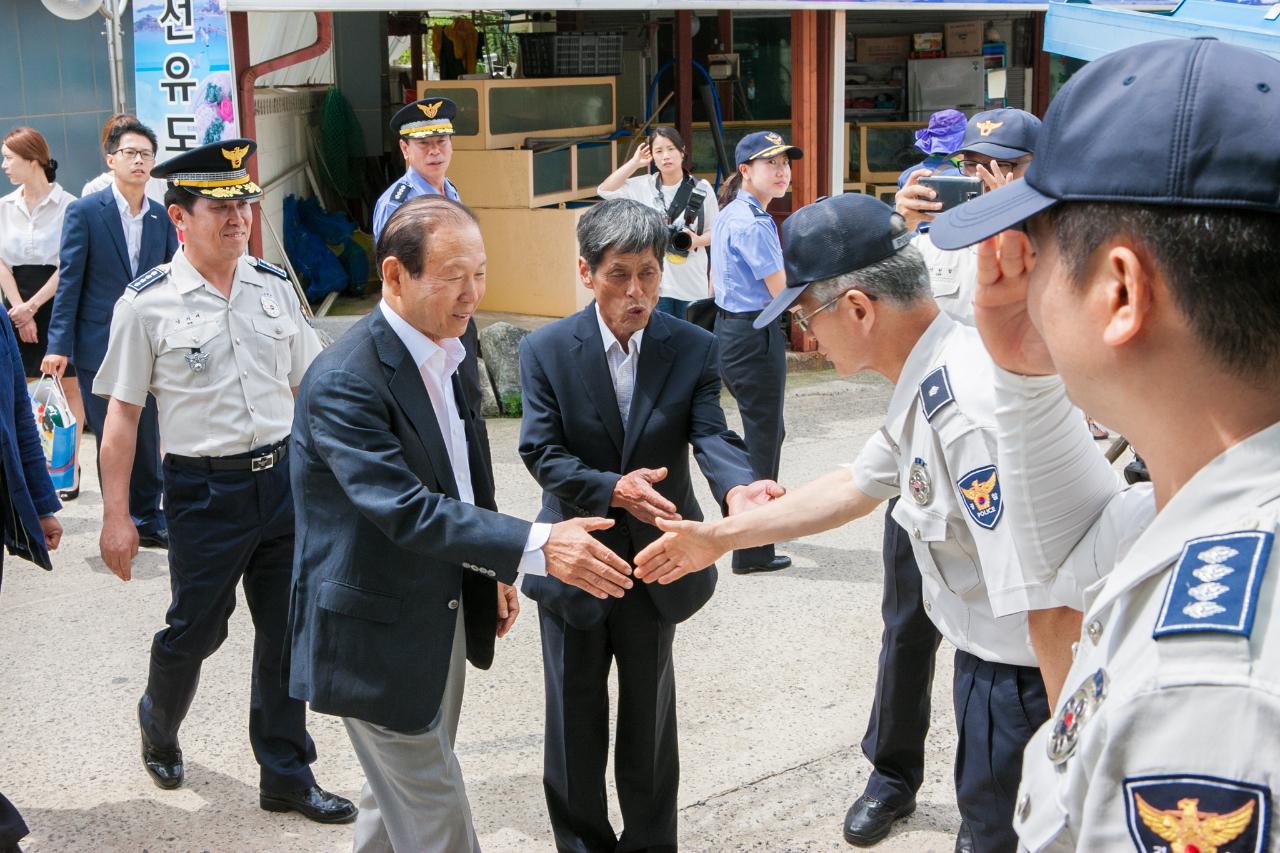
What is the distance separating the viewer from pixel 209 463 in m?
4.22

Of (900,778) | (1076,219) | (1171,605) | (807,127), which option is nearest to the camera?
(1171,605)

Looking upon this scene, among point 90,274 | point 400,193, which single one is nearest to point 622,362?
point 400,193

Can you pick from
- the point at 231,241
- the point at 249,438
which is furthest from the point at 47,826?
the point at 231,241

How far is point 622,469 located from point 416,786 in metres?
0.99

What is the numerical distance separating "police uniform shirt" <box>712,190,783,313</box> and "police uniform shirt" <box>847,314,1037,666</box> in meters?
3.64

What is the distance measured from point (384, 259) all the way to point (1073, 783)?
7.82 ft

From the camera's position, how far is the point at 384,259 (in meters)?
3.21

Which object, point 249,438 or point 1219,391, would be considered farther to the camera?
point 249,438

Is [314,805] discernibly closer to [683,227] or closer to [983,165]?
[983,165]

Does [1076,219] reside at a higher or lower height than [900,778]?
higher

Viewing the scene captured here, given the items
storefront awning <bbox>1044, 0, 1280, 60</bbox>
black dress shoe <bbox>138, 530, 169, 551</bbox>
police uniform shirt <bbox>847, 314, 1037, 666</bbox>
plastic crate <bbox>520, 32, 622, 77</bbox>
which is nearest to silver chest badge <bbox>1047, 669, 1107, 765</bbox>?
police uniform shirt <bbox>847, 314, 1037, 666</bbox>

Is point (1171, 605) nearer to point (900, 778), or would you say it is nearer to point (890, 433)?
point (890, 433)

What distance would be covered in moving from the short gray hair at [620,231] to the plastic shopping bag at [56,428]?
3956 mm

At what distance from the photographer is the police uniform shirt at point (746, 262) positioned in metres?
6.57
